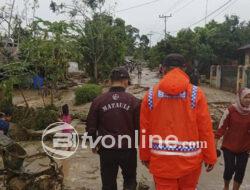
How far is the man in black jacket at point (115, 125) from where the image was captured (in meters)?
4.88

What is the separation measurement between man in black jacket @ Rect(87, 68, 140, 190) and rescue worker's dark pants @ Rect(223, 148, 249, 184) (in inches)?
63.2

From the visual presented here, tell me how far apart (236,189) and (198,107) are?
2.37 m

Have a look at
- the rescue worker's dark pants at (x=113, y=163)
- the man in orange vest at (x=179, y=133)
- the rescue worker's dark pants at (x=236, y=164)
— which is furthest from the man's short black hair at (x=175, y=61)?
the rescue worker's dark pants at (x=236, y=164)

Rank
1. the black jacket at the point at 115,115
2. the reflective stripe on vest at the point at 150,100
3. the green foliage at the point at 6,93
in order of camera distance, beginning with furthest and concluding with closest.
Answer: the green foliage at the point at 6,93 → the black jacket at the point at 115,115 → the reflective stripe on vest at the point at 150,100

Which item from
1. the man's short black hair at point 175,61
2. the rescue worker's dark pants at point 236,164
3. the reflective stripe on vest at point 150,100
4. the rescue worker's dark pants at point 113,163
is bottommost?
the rescue worker's dark pants at point 236,164

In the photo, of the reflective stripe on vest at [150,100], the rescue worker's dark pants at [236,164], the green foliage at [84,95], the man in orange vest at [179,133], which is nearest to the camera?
the man in orange vest at [179,133]

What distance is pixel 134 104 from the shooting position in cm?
491

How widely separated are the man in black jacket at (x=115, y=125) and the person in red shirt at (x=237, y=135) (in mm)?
1498

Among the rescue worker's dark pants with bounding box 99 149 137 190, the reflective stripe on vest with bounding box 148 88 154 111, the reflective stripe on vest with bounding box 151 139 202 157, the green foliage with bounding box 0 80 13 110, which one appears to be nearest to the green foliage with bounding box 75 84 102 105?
the green foliage with bounding box 0 80 13 110

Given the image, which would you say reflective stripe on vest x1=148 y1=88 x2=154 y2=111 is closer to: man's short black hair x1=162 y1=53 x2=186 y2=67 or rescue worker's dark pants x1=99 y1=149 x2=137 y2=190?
man's short black hair x1=162 y1=53 x2=186 y2=67

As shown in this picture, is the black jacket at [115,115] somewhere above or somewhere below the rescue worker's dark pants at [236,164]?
above

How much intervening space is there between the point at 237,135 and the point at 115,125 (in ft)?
6.01

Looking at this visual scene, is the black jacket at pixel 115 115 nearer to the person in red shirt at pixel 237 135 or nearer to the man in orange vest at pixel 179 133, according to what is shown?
the man in orange vest at pixel 179 133

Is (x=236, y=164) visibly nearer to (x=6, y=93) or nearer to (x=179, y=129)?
(x=179, y=129)
